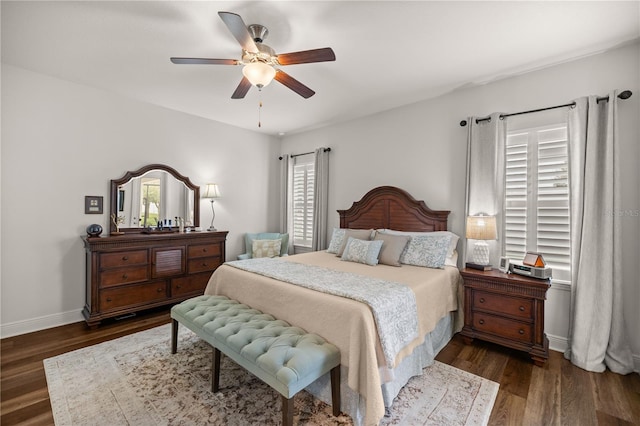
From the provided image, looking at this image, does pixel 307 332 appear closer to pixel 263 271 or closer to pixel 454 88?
pixel 263 271

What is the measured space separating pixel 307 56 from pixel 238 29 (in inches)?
21.2

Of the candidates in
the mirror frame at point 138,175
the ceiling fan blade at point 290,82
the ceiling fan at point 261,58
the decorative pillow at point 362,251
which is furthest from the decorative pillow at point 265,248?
the ceiling fan at point 261,58

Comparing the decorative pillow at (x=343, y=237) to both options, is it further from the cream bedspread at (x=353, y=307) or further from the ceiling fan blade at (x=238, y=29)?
the ceiling fan blade at (x=238, y=29)

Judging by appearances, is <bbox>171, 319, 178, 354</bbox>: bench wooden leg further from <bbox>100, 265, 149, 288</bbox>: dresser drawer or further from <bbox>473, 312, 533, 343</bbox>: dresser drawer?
<bbox>473, 312, 533, 343</bbox>: dresser drawer

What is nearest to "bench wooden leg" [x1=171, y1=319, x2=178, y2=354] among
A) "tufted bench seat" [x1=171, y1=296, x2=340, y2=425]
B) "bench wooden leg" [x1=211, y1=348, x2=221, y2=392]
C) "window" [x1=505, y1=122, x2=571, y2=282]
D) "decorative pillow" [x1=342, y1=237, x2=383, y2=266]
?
"tufted bench seat" [x1=171, y1=296, x2=340, y2=425]

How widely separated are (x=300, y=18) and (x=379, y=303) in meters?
2.22

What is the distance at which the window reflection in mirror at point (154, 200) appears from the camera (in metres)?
3.78

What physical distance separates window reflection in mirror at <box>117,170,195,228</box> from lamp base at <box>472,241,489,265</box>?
400 cm

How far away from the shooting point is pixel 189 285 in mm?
3992

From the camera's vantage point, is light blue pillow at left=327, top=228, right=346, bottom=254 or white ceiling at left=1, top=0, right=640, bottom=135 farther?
light blue pillow at left=327, top=228, right=346, bottom=254

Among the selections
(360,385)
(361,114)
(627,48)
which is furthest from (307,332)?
(627,48)

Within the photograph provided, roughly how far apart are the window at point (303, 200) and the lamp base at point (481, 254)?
A: 284 centimetres

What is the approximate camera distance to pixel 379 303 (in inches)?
76.2

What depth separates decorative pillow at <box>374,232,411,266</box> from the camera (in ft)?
10.3
